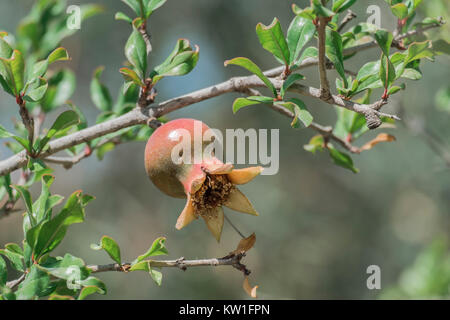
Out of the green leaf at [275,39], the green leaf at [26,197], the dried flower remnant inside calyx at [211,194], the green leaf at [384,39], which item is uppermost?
the green leaf at [275,39]

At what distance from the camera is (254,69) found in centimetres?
101

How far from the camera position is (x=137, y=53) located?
3.72 ft

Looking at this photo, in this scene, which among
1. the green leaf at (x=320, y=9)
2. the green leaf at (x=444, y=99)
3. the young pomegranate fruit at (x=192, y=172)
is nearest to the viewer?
the green leaf at (x=320, y=9)

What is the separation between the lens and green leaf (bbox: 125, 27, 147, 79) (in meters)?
1.13

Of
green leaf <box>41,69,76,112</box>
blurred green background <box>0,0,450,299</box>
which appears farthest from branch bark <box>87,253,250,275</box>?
blurred green background <box>0,0,450,299</box>

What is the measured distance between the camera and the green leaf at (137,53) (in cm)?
113

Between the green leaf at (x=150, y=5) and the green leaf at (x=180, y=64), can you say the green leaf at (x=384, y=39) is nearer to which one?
the green leaf at (x=180, y=64)

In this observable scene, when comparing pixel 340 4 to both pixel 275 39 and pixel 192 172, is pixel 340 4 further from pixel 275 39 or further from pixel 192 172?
pixel 192 172

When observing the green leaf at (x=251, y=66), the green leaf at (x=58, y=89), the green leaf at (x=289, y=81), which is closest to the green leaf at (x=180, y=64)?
the green leaf at (x=251, y=66)

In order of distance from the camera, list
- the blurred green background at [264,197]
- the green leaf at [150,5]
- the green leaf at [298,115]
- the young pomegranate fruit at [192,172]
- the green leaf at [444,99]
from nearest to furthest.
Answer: the green leaf at [298,115], the young pomegranate fruit at [192,172], the green leaf at [150,5], the green leaf at [444,99], the blurred green background at [264,197]

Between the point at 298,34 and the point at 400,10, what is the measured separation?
242mm

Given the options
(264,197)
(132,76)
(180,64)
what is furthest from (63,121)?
(264,197)

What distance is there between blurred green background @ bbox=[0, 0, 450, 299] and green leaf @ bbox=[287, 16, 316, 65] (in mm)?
2467

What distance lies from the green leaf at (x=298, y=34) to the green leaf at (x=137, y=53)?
0.34 meters
